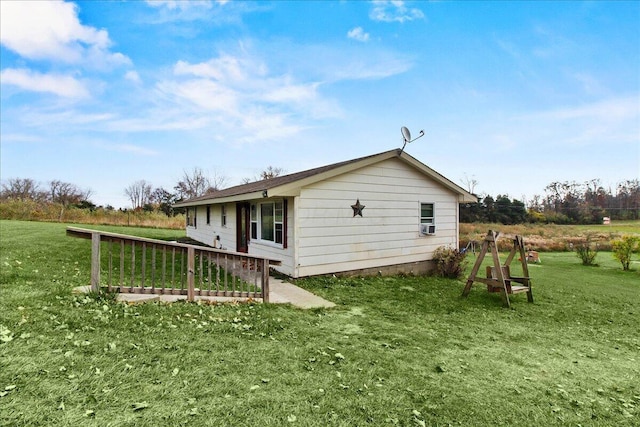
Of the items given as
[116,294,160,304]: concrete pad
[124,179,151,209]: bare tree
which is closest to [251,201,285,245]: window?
[116,294,160,304]: concrete pad

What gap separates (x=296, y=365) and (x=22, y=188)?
50.6 m

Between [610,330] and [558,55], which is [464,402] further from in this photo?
[558,55]

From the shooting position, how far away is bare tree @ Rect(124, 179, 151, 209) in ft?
145

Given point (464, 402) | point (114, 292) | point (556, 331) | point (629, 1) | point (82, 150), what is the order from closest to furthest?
point (464, 402), point (114, 292), point (556, 331), point (629, 1), point (82, 150)

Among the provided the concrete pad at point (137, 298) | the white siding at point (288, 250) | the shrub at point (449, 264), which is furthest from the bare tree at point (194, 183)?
the concrete pad at point (137, 298)

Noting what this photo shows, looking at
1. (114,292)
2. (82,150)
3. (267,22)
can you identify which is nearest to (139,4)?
(267,22)

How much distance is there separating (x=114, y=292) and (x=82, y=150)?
74.5 feet

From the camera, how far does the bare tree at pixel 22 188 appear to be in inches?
1507

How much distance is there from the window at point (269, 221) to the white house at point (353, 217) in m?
0.03

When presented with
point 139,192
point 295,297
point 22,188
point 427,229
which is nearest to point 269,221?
point 295,297

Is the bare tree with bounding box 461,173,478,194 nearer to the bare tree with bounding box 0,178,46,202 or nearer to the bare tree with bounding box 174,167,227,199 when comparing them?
the bare tree with bounding box 174,167,227,199

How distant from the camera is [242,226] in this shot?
452 inches

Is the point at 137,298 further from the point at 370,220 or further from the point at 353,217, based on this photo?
the point at 370,220

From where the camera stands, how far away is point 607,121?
51.5 feet
